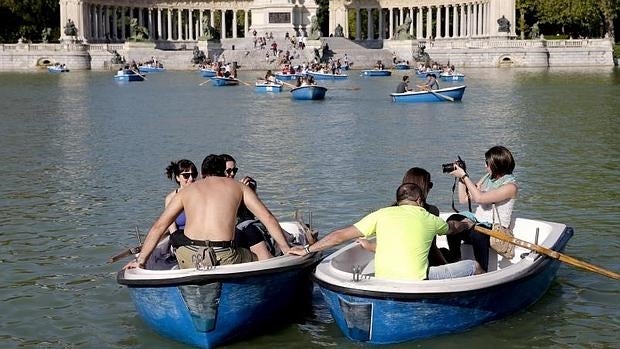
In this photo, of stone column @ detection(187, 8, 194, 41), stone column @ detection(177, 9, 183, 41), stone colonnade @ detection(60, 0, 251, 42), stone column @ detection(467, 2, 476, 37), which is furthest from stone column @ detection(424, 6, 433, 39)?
stone column @ detection(177, 9, 183, 41)

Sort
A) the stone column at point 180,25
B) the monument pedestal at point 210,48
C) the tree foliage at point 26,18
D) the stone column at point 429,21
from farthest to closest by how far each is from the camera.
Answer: the stone column at point 180,25, the stone column at point 429,21, the tree foliage at point 26,18, the monument pedestal at point 210,48

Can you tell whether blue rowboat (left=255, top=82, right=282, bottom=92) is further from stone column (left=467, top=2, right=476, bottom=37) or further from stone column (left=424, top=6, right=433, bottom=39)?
stone column (left=424, top=6, right=433, bottom=39)

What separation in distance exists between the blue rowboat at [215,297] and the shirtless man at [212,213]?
12.0 inches

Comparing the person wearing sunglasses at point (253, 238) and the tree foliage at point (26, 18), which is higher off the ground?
the tree foliage at point (26, 18)

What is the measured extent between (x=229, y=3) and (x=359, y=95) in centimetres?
8142

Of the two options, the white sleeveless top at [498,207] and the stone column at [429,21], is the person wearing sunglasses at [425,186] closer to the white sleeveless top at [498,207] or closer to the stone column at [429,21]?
the white sleeveless top at [498,207]

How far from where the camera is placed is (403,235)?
1107 centimetres

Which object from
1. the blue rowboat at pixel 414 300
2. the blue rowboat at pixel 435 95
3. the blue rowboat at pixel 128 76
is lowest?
the blue rowboat at pixel 414 300

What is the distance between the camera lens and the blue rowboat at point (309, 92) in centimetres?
5184

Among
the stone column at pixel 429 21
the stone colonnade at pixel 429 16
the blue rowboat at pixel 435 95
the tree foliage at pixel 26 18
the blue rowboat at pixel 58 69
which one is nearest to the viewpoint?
the blue rowboat at pixel 435 95

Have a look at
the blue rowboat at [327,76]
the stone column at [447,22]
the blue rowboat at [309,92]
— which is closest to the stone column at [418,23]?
the stone column at [447,22]

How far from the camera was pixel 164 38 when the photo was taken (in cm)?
13550

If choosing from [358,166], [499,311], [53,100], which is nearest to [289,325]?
[499,311]

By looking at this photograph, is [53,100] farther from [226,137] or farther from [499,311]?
[499,311]
